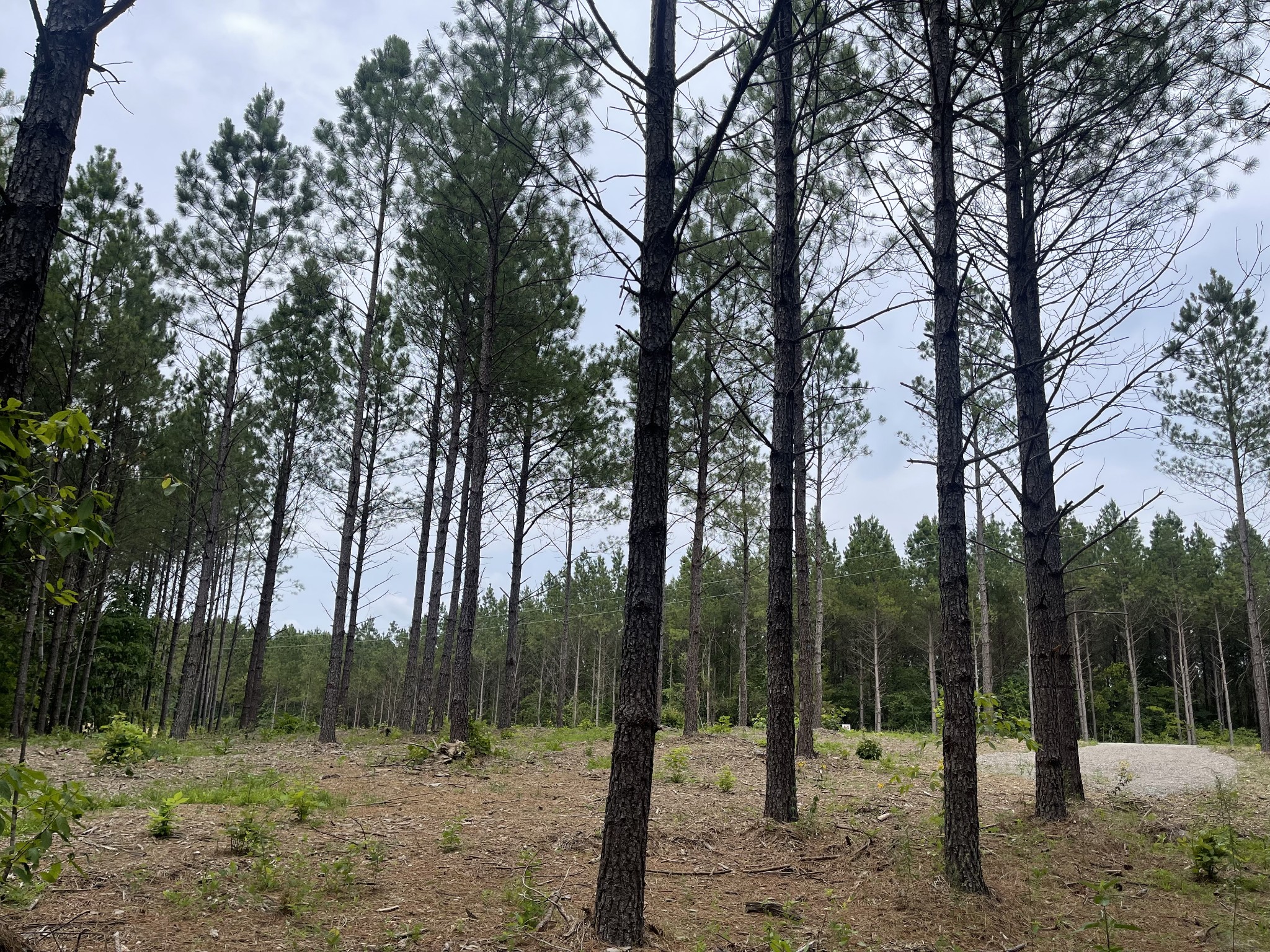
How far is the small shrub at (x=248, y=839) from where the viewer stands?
431 centimetres

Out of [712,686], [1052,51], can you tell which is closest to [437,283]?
[1052,51]

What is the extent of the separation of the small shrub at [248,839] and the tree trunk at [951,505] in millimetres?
4157

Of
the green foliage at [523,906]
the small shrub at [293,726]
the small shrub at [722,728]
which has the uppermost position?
the green foliage at [523,906]

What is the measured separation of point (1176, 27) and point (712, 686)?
3566 centimetres

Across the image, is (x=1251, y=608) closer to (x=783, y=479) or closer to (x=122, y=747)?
(x=783, y=479)

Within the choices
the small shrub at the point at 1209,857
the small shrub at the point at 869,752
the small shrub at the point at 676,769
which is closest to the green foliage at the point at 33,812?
the small shrub at the point at 1209,857

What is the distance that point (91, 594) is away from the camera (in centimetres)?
1673

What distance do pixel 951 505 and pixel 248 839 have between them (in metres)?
4.87

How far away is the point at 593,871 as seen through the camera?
4.29 m

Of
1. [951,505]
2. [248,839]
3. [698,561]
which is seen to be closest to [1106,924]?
[951,505]

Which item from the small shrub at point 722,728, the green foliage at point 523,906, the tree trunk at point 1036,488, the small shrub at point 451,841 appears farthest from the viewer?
the small shrub at point 722,728

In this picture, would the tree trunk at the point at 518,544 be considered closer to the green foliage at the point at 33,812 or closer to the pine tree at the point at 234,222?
the pine tree at the point at 234,222

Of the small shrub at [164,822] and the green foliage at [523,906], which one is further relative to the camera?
the small shrub at [164,822]

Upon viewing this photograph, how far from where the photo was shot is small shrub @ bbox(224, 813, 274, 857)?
4.31 m
